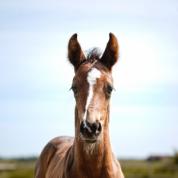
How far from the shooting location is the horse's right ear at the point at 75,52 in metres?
8.77

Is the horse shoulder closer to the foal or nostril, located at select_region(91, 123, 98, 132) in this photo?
the foal

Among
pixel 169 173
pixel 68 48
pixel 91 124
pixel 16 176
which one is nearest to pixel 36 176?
pixel 68 48

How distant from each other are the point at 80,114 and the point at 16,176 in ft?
80.9

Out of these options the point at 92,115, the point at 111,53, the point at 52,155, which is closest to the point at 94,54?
the point at 111,53

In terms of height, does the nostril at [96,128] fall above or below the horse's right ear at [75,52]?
below

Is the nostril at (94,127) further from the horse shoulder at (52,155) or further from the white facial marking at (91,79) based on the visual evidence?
the horse shoulder at (52,155)

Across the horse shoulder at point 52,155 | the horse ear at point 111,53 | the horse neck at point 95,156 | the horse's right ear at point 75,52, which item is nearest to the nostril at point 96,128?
the horse neck at point 95,156

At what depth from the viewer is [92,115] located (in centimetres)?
766

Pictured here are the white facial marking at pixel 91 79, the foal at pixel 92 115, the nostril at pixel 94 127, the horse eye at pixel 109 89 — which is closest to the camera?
the nostril at pixel 94 127

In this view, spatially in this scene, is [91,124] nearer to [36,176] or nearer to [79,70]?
[79,70]

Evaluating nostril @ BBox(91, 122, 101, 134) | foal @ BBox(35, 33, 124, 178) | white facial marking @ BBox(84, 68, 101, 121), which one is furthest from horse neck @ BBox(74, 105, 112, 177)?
nostril @ BBox(91, 122, 101, 134)

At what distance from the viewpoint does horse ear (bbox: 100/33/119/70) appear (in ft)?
28.5

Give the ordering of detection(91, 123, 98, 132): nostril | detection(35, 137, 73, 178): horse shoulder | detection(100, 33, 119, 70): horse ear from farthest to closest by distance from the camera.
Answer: detection(35, 137, 73, 178): horse shoulder → detection(100, 33, 119, 70): horse ear → detection(91, 123, 98, 132): nostril

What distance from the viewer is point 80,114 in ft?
26.0
